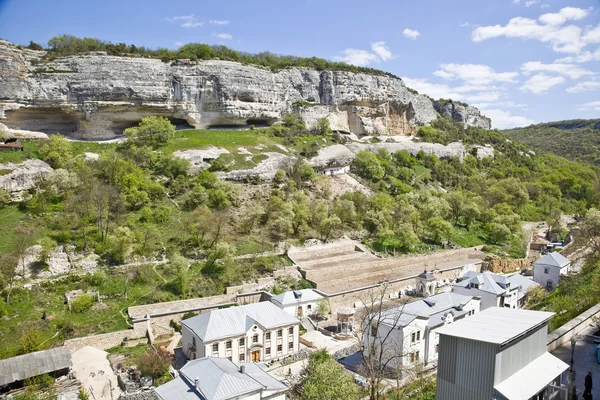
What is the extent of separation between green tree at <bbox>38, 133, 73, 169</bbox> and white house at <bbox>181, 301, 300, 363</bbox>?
21.3 metres

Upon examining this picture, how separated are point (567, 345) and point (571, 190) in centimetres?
5602

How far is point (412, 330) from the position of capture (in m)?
19.6

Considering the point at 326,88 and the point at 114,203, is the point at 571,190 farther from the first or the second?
the point at 114,203

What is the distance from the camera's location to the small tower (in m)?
29.2

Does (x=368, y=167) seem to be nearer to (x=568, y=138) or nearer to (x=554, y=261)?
(x=554, y=261)

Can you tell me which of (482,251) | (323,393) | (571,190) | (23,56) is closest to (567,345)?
(323,393)

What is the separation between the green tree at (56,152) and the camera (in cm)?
3400

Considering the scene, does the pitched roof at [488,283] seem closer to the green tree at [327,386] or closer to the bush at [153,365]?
the green tree at [327,386]

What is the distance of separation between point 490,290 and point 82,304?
77.2ft

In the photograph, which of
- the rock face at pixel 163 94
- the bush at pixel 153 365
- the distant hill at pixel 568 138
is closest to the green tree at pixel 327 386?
the bush at pixel 153 365

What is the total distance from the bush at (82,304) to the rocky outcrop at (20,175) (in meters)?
12.9

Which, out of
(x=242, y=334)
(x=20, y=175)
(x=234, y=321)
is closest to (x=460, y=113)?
(x=20, y=175)

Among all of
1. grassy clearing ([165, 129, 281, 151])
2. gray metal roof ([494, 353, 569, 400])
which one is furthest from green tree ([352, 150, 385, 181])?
gray metal roof ([494, 353, 569, 400])

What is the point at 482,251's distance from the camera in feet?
130
